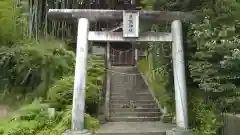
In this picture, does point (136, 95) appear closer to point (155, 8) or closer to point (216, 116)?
point (155, 8)

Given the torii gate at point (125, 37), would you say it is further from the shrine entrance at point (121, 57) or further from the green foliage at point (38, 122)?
the shrine entrance at point (121, 57)

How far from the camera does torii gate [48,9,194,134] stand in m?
7.91

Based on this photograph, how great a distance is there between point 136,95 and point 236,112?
6230mm

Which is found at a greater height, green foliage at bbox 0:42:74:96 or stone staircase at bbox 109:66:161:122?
green foliage at bbox 0:42:74:96

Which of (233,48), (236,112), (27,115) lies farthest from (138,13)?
(27,115)

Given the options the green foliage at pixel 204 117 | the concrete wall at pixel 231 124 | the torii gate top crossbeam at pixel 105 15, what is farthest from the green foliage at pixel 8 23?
the concrete wall at pixel 231 124

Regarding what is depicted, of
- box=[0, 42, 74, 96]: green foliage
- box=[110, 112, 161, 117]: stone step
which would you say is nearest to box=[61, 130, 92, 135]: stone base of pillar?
box=[110, 112, 161, 117]: stone step

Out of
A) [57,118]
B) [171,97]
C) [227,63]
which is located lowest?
[57,118]

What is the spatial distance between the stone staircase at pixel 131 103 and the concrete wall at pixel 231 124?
13.3 ft

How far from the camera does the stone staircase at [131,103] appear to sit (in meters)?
10.3

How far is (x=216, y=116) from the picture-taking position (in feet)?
22.2

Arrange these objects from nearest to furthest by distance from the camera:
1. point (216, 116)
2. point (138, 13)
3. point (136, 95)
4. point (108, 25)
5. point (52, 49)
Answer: point (216, 116) → point (138, 13) → point (52, 49) → point (136, 95) → point (108, 25)

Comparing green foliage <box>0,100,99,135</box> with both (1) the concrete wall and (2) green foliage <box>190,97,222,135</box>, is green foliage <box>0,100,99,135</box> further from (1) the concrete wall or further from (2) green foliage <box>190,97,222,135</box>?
(1) the concrete wall

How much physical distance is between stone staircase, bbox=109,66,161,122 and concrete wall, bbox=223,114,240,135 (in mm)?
4056
